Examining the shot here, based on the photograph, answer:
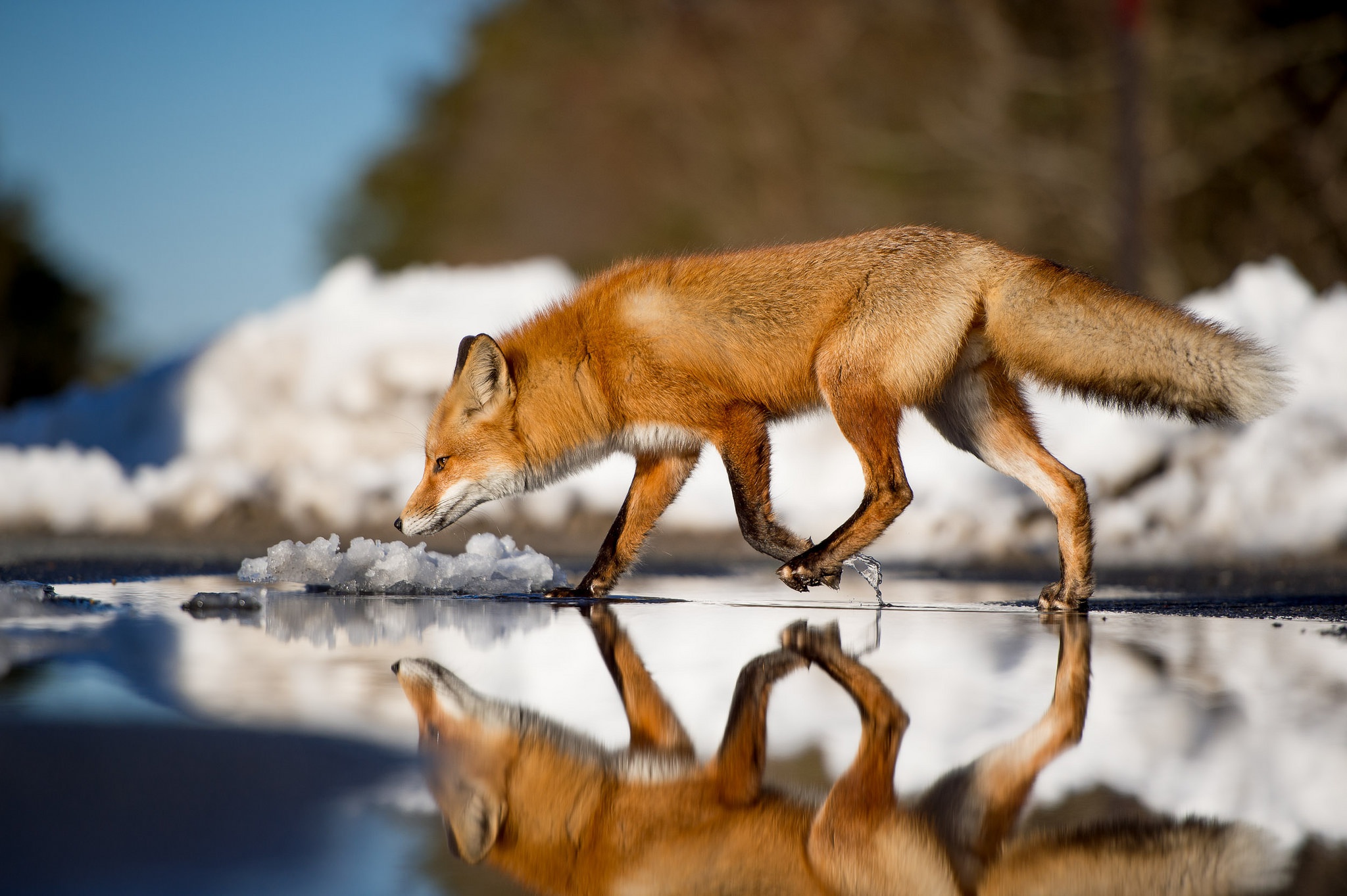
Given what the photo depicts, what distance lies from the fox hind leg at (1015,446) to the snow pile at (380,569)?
2.02m

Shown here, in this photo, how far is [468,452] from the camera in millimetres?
6273

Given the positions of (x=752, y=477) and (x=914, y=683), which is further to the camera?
(x=752, y=477)

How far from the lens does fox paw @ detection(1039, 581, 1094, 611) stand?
18.1 feet

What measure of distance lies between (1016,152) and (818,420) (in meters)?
11.7

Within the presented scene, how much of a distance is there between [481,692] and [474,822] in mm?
1183

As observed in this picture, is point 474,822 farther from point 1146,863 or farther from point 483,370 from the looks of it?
point 483,370

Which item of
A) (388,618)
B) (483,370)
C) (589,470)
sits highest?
(483,370)

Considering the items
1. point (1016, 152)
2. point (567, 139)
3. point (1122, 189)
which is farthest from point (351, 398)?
point (567, 139)

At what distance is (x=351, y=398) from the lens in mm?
11547

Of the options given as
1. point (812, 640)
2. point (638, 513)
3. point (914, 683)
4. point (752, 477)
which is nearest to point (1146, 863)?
point (914, 683)

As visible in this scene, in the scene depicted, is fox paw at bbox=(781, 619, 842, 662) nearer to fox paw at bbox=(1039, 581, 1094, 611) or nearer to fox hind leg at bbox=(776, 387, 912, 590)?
fox hind leg at bbox=(776, 387, 912, 590)

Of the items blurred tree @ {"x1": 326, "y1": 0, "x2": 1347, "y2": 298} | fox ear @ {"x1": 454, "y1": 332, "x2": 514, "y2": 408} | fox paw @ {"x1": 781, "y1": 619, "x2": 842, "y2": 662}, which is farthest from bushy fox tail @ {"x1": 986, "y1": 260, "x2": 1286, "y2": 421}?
blurred tree @ {"x1": 326, "y1": 0, "x2": 1347, "y2": 298}

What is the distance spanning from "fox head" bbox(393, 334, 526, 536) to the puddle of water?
1.00 m

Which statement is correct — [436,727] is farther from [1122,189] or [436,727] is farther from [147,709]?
[1122,189]
